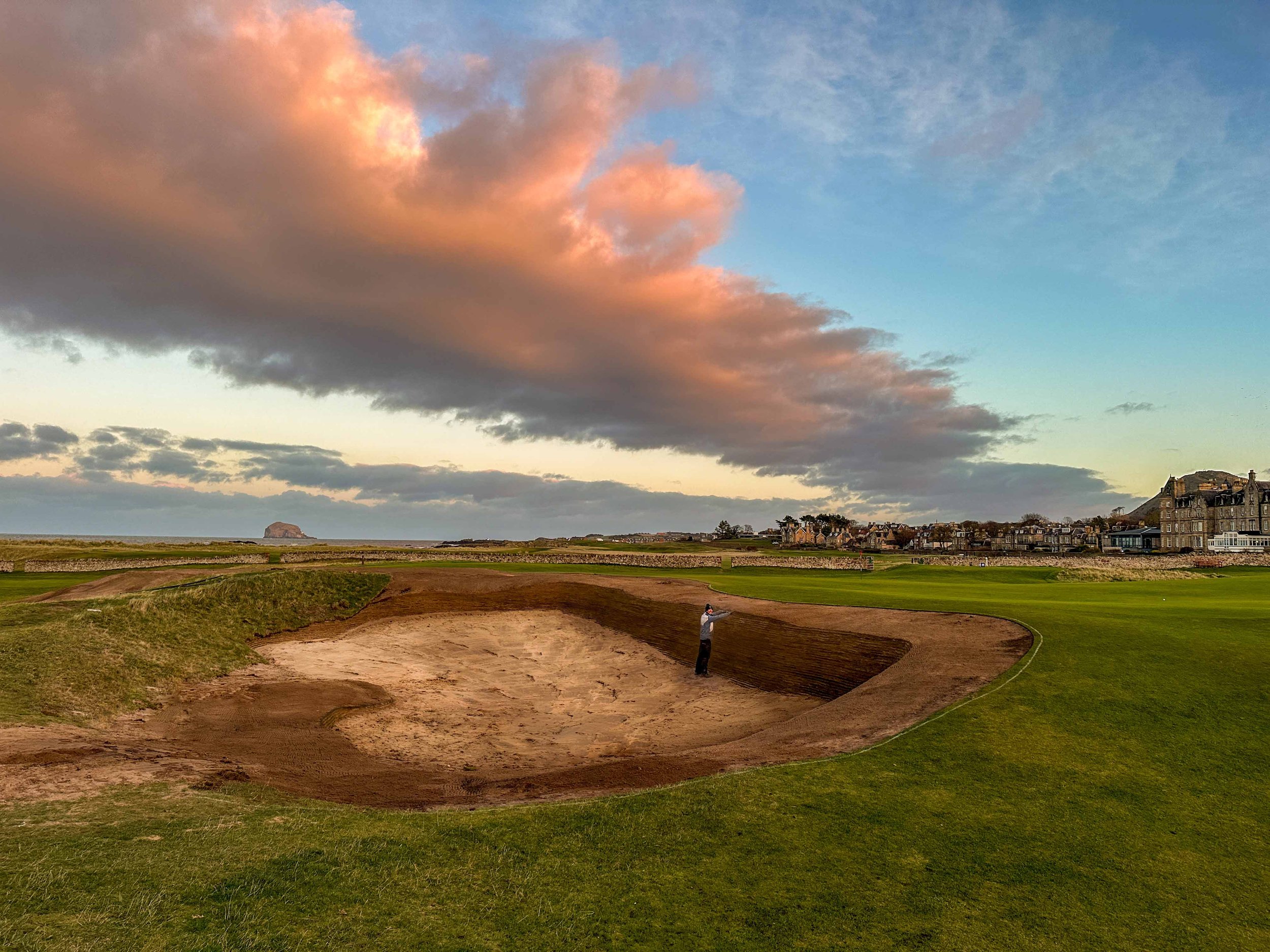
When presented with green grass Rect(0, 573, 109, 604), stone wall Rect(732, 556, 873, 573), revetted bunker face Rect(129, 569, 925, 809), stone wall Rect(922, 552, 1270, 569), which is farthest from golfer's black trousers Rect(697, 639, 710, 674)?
stone wall Rect(732, 556, 873, 573)

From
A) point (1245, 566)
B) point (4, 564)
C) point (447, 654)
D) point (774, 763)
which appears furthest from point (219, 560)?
point (1245, 566)

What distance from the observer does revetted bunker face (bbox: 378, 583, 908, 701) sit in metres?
19.6

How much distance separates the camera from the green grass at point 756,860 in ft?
20.0

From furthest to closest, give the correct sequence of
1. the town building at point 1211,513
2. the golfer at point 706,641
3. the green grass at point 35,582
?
the town building at point 1211,513 < the green grass at point 35,582 < the golfer at point 706,641

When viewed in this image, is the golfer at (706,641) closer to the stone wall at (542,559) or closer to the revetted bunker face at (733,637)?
the revetted bunker face at (733,637)

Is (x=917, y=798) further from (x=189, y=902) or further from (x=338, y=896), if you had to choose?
(x=189, y=902)

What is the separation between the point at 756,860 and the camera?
7.85 m

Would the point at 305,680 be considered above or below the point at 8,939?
below

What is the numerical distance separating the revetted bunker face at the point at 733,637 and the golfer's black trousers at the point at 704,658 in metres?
0.50

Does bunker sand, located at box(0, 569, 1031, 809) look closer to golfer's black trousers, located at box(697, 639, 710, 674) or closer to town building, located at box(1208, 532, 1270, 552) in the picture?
golfer's black trousers, located at box(697, 639, 710, 674)

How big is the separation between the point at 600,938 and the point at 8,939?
4.79 meters

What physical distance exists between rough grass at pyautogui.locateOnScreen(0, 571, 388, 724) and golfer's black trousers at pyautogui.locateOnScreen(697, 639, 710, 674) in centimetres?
1583

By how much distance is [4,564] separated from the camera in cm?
6069

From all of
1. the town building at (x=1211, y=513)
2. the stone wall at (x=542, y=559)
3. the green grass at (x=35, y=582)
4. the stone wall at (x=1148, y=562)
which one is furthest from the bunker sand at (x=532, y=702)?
the town building at (x=1211, y=513)
